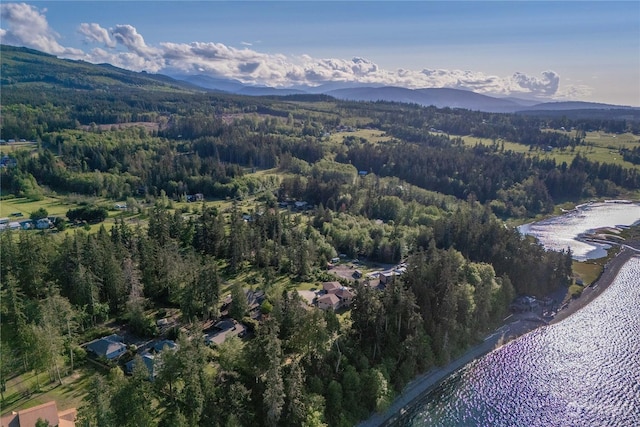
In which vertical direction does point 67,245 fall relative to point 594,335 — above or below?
above

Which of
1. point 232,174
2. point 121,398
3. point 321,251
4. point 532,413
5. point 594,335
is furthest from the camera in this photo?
point 232,174

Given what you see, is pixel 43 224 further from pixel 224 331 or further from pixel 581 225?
pixel 581 225

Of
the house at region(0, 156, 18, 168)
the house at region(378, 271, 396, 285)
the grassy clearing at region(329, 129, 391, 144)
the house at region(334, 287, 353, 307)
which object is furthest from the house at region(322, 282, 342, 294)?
the grassy clearing at region(329, 129, 391, 144)

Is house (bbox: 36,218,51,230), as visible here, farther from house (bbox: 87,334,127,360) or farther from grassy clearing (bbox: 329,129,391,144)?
grassy clearing (bbox: 329,129,391,144)

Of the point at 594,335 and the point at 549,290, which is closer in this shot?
the point at 594,335

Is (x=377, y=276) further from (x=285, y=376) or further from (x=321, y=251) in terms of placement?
(x=285, y=376)

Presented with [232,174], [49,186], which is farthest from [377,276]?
[49,186]

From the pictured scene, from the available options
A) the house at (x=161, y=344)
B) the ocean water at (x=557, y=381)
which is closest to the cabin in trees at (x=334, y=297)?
the ocean water at (x=557, y=381)
